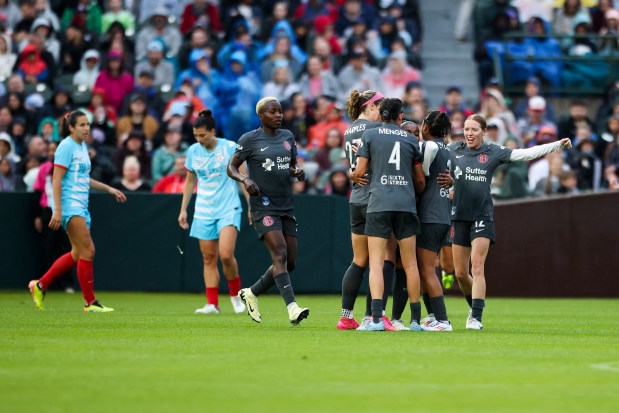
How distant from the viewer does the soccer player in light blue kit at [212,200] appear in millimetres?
15930

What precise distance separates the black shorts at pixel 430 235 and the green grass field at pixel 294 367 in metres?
0.82

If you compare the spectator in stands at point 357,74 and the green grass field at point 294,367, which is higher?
the spectator in stands at point 357,74

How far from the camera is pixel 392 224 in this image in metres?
12.6

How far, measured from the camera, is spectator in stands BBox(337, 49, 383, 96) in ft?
85.0

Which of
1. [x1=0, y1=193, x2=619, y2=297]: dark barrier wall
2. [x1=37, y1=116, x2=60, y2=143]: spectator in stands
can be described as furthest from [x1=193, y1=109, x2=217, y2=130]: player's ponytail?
[x1=37, y1=116, x2=60, y2=143]: spectator in stands

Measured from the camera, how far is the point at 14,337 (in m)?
11.8

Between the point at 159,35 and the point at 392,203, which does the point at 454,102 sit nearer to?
the point at 159,35

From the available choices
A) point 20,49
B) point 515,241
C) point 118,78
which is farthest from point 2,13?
point 515,241

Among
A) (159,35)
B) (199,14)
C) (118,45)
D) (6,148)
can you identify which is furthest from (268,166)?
(199,14)

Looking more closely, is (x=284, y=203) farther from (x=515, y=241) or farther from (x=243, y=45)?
(x=243, y=45)

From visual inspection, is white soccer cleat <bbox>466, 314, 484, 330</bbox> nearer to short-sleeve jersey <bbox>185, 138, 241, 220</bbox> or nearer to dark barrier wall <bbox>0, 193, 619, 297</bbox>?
short-sleeve jersey <bbox>185, 138, 241, 220</bbox>

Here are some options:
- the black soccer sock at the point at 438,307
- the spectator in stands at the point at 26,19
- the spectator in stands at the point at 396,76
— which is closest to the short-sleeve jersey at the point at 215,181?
the black soccer sock at the point at 438,307

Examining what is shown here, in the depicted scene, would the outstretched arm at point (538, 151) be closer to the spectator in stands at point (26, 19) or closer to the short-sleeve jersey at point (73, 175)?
the short-sleeve jersey at point (73, 175)

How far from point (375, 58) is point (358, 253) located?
14.5 meters
